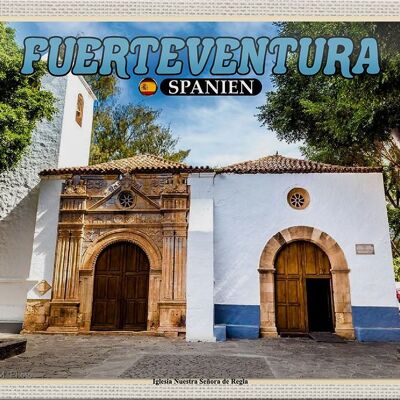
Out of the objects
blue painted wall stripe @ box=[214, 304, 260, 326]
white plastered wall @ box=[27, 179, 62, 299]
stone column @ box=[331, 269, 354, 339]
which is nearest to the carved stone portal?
white plastered wall @ box=[27, 179, 62, 299]

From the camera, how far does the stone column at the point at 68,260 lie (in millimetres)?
9086

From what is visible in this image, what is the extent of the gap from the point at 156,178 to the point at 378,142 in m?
5.78

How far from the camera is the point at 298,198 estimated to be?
9.84 m

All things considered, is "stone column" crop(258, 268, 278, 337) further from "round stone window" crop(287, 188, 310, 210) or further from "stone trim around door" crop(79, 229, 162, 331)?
"stone trim around door" crop(79, 229, 162, 331)

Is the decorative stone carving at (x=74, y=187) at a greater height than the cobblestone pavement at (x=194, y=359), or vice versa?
the decorative stone carving at (x=74, y=187)

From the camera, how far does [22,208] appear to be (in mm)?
10344

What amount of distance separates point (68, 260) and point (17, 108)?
3884 millimetres

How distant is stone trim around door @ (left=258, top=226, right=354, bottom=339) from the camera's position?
9047mm

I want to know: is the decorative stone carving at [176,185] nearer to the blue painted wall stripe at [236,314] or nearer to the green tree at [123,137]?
the blue painted wall stripe at [236,314]

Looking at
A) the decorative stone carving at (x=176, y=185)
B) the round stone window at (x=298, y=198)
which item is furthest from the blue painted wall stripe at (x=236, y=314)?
the decorative stone carving at (x=176, y=185)

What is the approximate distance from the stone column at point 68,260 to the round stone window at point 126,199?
976 mm

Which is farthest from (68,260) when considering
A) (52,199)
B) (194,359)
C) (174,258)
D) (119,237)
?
(194,359)

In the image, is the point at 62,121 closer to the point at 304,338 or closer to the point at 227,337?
the point at 227,337

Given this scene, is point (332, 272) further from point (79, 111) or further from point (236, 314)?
point (79, 111)
